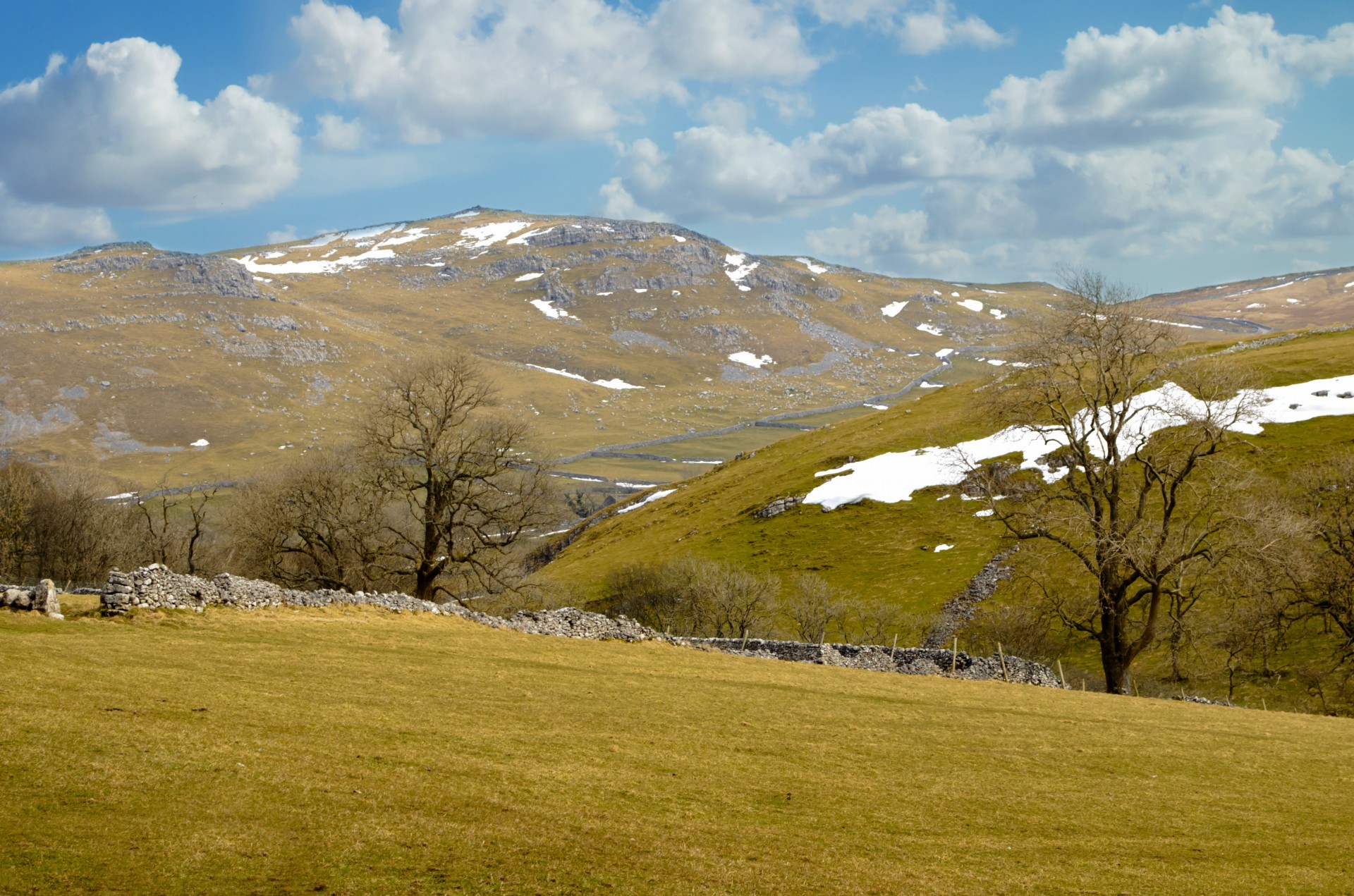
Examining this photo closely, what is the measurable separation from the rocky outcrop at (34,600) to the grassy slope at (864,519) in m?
55.0

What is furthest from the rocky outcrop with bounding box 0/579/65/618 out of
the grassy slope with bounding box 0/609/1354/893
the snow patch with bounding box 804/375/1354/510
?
the snow patch with bounding box 804/375/1354/510

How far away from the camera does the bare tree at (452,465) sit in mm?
62469

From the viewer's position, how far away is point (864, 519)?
4055 inches

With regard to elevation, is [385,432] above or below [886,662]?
above

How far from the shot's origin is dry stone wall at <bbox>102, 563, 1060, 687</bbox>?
3594 cm

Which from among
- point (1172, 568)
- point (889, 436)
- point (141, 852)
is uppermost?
point (889, 436)

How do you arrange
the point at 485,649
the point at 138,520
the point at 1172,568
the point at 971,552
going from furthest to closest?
the point at 138,520 → the point at 971,552 → the point at 1172,568 → the point at 485,649

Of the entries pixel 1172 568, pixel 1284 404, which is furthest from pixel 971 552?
pixel 1172 568

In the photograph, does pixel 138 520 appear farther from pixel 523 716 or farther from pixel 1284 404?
pixel 1284 404

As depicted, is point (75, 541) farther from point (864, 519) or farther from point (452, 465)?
point (864, 519)

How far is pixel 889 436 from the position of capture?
125500 millimetres

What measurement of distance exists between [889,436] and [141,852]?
385 feet

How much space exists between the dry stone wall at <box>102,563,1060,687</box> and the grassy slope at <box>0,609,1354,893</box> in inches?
75.9

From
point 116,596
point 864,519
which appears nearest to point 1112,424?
point 116,596
